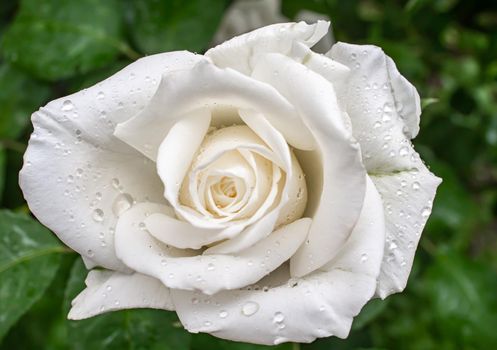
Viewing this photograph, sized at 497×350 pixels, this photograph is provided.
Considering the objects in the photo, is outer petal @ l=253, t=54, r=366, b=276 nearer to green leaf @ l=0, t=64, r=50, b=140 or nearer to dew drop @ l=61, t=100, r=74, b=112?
dew drop @ l=61, t=100, r=74, b=112

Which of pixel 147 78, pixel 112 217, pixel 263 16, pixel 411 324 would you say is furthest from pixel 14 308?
pixel 411 324

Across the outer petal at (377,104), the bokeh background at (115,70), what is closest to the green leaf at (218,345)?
the bokeh background at (115,70)

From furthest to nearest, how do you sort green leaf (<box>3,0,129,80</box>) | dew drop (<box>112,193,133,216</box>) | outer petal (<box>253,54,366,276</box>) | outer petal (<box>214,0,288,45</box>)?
1. outer petal (<box>214,0,288,45</box>)
2. green leaf (<box>3,0,129,80</box>)
3. dew drop (<box>112,193,133,216</box>)
4. outer petal (<box>253,54,366,276</box>)

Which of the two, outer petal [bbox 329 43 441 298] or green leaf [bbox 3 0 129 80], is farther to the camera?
green leaf [bbox 3 0 129 80]

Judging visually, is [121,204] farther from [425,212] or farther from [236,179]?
[425,212]

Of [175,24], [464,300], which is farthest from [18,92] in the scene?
[464,300]

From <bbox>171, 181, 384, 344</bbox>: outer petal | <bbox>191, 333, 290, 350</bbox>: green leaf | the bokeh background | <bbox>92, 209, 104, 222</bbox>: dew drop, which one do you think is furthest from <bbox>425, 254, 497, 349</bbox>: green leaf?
<bbox>92, 209, 104, 222</bbox>: dew drop
